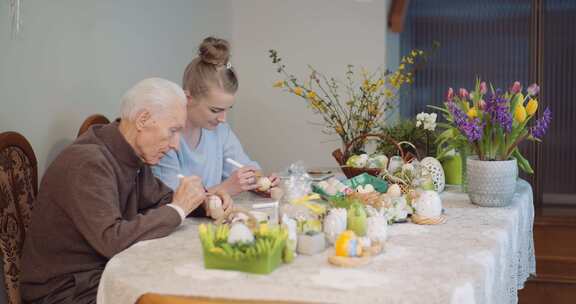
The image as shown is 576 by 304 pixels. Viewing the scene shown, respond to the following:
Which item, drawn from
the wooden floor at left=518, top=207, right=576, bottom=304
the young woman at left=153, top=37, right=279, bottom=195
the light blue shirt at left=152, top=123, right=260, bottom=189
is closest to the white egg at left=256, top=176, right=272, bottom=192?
the young woman at left=153, top=37, right=279, bottom=195

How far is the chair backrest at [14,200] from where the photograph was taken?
85.0 inches

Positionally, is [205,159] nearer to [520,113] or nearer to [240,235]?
[520,113]

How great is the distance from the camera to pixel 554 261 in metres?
4.38

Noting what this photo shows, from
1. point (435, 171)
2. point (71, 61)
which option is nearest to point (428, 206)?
point (435, 171)

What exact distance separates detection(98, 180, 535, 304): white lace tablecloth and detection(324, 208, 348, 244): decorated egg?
6 centimetres

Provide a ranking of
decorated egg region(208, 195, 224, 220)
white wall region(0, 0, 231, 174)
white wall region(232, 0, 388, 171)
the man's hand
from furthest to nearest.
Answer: white wall region(232, 0, 388, 171) < white wall region(0, 0, 231, 174) < decorated egg region(208, 195, 224, 220) < the man's hand

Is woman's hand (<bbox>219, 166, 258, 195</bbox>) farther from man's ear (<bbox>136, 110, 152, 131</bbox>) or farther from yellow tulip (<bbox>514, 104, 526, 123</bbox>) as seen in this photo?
yellow tulip (<bbox>514, 104, 526, 123</bbox>)

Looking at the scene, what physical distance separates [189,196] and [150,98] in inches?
11.8

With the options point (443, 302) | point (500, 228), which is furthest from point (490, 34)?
point (443, 302)

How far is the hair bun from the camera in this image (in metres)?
2.75

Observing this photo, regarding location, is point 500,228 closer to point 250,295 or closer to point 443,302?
point 443,302

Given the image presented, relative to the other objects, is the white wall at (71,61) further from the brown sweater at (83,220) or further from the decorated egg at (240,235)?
the decorated egg at (240,235)

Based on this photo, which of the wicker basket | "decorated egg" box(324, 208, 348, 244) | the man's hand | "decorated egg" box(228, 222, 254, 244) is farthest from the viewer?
the wicker basket

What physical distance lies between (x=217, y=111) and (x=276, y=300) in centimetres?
143
